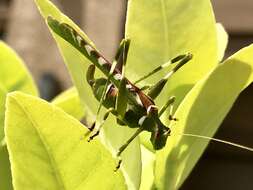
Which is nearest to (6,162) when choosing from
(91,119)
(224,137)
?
(91,119)

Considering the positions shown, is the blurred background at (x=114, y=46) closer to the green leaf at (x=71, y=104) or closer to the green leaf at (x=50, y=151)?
the green leaf at (x=71, y=104)

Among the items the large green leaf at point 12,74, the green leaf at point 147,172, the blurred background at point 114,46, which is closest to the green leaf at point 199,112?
the green leaf at point 147,172

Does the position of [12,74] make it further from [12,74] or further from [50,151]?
[50,151]

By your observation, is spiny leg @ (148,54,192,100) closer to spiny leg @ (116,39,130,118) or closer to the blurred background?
spiny leg @ (116,39,130,118)

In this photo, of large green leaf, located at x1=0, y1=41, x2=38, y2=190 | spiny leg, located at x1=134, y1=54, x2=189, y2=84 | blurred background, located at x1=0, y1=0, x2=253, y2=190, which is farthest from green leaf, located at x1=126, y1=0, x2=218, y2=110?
blurred background, located at x1=0, y1=0, x2=253, y2=190

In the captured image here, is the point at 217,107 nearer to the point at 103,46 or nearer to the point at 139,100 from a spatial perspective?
the point at 139,100

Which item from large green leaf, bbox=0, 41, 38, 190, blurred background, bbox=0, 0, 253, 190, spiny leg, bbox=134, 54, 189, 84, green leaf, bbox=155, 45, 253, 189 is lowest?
blurred background, bbox=0, 0, 253, 190

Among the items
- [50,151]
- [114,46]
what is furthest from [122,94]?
[114,46]
